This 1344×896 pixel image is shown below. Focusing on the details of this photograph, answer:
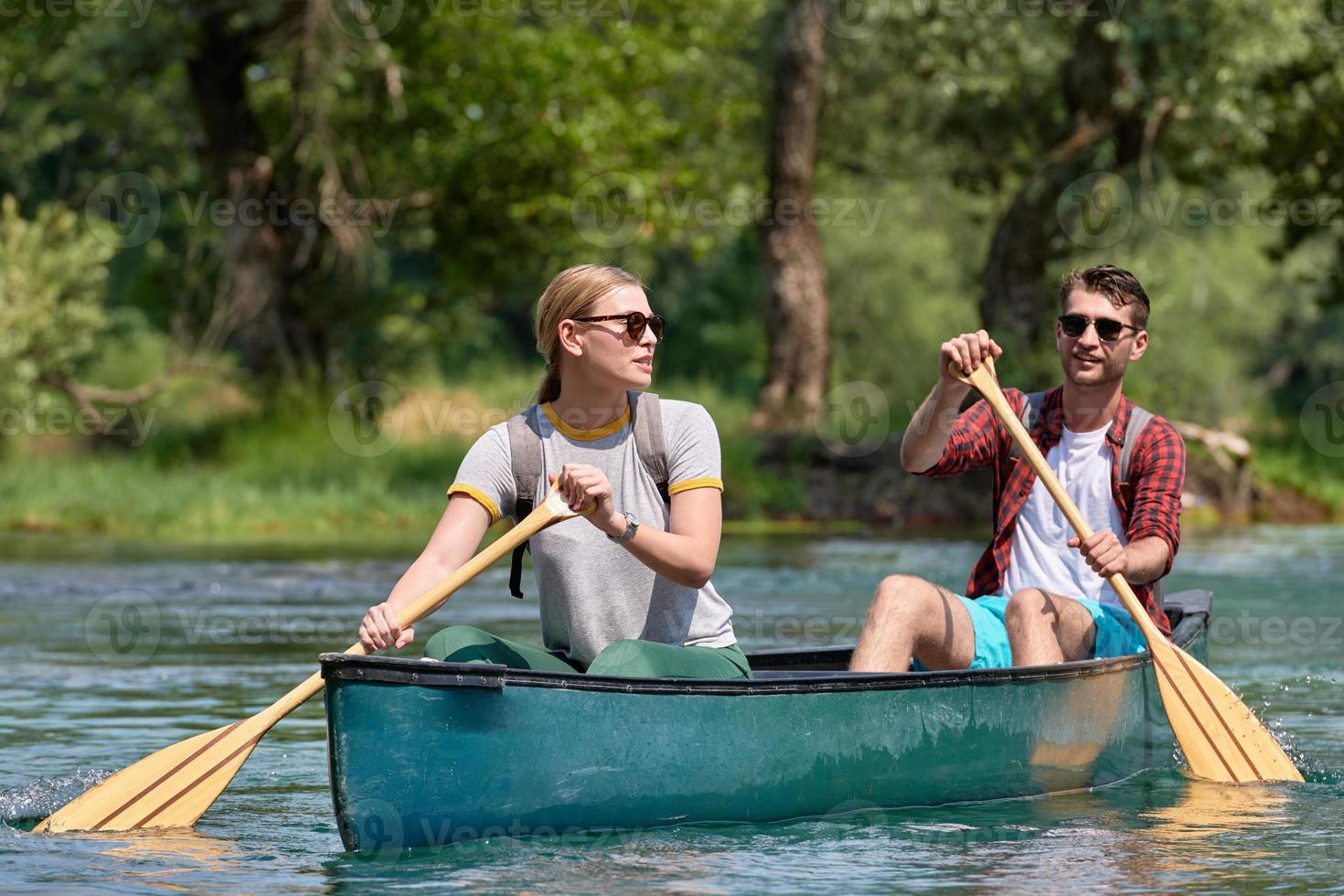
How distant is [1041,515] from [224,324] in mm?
15200

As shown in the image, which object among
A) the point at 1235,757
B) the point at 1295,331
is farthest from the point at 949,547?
the point at 1295,331

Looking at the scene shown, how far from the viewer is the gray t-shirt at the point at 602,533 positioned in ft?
15.3

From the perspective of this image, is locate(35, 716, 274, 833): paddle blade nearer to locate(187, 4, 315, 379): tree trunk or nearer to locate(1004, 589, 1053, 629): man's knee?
locate(1004, 589, 1053, 629): man's knee

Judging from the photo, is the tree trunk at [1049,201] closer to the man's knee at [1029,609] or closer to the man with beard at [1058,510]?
the man with beard at [1058,510]

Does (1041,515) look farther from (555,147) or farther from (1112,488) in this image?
(555,147)

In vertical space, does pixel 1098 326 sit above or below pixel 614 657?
above

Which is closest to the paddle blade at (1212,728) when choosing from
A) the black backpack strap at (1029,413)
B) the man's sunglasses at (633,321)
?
the black backpack strap at (1029,413)

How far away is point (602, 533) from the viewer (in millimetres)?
4652

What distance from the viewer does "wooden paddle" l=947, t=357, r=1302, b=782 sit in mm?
5734

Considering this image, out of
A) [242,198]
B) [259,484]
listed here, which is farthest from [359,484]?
[242,198]

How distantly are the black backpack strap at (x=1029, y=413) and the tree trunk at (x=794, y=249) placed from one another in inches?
574

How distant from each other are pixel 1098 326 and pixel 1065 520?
1.85ft

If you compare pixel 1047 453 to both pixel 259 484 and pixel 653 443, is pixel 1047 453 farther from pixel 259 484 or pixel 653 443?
pixel 259 484

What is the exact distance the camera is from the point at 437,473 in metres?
19.2
